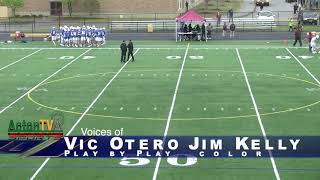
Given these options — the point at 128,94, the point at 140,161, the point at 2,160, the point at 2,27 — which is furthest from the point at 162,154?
the point at 2,27

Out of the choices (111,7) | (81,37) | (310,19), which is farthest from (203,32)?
(111,7)

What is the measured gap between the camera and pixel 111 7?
71.6m

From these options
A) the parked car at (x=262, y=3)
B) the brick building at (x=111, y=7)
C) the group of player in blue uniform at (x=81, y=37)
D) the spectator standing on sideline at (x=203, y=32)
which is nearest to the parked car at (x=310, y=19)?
the brick building at (x=111, y=7)

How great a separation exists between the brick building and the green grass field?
94.9 ft

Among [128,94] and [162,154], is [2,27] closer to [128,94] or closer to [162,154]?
[128,94]

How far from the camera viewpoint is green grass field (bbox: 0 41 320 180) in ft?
→ 56.2

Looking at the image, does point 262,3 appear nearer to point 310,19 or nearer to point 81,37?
point 310,19

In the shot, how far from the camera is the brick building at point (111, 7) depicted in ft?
232

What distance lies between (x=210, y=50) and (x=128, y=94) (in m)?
15.5

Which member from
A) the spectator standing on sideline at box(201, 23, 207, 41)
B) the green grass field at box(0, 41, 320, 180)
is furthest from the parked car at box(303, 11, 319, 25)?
the green grass field at box(0, 41, 320, 180)

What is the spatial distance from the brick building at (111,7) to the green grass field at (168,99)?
28939 mm

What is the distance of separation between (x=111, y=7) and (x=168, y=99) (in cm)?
4663

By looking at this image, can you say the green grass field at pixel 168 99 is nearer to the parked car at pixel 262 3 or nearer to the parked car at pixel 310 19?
the parked car at pixel 310 19

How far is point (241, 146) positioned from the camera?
604 inches
